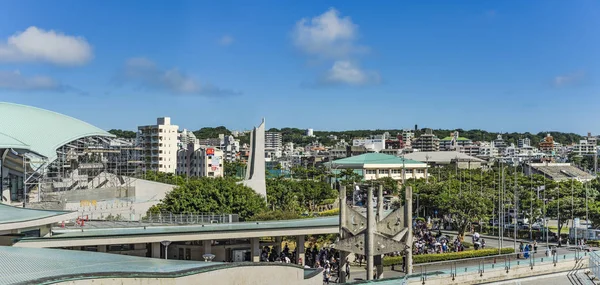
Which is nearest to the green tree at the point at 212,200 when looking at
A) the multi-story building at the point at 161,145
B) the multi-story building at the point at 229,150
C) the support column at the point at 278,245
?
the support column at the point at 278,245

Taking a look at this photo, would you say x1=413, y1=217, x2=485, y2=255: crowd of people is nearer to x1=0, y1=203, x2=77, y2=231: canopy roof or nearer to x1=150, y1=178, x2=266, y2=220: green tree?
x1=150, y1=178, x2=266, y2=220: green tree

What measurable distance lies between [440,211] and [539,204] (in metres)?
8.07

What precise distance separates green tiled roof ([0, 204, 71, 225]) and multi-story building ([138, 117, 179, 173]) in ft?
302

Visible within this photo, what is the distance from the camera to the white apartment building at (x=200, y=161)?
113 m

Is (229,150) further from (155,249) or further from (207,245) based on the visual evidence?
(155,249)

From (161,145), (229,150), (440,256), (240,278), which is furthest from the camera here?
(229,150)

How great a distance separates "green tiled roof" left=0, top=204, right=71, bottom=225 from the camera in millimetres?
25875

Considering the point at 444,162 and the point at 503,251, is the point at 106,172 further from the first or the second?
the point at 444,162

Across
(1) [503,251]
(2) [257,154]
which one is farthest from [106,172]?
(1) [503,251]

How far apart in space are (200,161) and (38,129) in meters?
64.6

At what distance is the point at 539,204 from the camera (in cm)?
5244

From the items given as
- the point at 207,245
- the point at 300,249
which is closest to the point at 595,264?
the point at 300,249

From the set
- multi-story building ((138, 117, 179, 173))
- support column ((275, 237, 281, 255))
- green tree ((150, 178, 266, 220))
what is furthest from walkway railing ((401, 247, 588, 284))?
multi-story building ((138, 117, 179, 173))

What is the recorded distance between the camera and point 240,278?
17469mm
